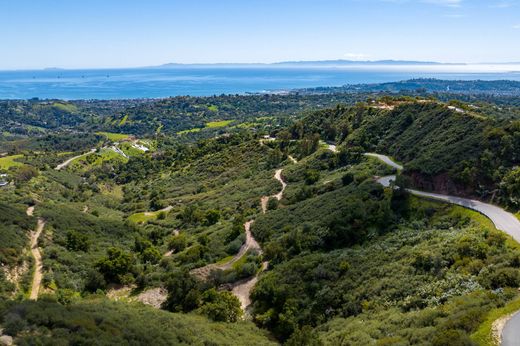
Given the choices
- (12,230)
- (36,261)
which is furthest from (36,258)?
(12,230)

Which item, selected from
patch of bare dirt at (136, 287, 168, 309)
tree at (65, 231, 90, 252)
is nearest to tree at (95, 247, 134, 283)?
patch of bare dirt at (136, 287, 168, 309)

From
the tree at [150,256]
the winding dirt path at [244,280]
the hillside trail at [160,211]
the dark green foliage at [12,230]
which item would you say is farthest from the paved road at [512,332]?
the hillside trail at [160,211]

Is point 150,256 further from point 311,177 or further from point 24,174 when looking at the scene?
point 24,174

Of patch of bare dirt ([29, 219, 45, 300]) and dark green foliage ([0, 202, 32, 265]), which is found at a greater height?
dark green foliage ([0, 202, 32, 265])

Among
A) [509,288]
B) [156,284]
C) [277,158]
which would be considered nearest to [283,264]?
[156,284]

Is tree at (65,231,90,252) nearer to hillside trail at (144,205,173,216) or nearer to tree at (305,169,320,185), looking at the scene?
hillside trail at (144,205,173,216)

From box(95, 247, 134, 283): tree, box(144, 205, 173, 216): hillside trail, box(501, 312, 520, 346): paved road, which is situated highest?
box(501, 312, 520, 346): paved road

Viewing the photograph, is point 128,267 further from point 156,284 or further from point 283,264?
point 283,264
